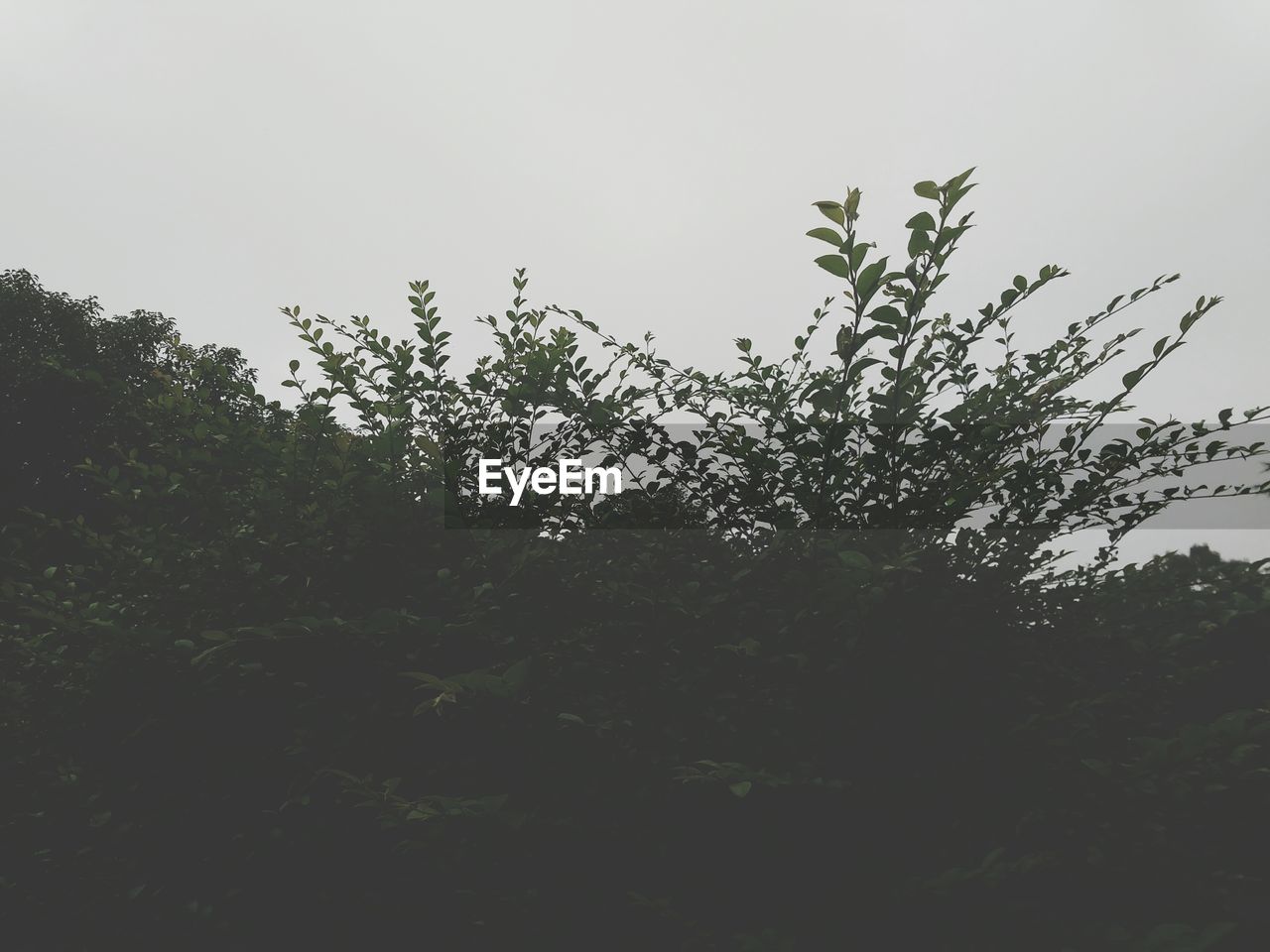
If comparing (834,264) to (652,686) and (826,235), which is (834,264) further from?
(652,686)

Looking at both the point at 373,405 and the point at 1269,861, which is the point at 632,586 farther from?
the point at 1269,861

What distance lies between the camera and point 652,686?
223 centimetres

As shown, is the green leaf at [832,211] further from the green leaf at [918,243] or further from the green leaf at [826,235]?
the green leaf at [918,243]

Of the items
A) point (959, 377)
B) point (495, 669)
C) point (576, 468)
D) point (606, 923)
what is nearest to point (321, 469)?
point (576, 468)

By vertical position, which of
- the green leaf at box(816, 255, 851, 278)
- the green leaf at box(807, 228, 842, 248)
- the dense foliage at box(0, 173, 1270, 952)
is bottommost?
the dense foliage at box(0, 173, 1270, 952)

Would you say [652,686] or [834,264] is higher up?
[834,264]

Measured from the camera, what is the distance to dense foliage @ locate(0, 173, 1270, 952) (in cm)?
195

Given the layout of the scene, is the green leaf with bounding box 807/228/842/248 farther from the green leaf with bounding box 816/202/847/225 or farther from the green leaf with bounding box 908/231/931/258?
the green leaf with bounding box 908/231/931/258

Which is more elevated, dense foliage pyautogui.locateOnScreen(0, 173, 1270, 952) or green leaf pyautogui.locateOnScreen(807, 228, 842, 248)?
green leaf pyautogui.locateOnScreen(807, 228, 842, 248)

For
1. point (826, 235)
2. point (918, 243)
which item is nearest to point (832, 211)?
point (826, 235)

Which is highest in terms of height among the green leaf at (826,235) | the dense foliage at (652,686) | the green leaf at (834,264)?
the green leaf at (826,235)

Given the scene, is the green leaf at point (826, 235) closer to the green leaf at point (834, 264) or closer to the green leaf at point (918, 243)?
the green leaf at point (834, 264)

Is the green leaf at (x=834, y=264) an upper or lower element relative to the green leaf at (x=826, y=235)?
lower

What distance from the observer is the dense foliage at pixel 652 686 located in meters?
1.95
